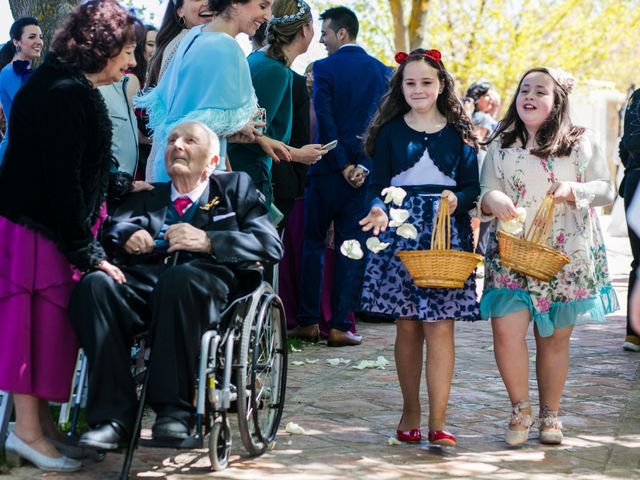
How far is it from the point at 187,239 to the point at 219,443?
86cm

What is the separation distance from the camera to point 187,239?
4.85 m

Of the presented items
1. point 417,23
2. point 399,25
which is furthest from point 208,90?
point 399,25

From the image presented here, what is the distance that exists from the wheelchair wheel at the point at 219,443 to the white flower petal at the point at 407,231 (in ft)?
3.79

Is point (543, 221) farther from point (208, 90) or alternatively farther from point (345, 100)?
point (345, 100)

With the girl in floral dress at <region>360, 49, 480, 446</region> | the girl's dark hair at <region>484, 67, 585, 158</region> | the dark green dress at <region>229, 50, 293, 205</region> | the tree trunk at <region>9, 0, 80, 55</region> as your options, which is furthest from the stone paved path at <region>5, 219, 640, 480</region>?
the tree trunk at <region>9, 0, 80, 55</region>

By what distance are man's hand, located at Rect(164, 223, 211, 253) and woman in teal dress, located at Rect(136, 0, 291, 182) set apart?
0.74 m

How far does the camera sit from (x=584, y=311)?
5453 millimetres

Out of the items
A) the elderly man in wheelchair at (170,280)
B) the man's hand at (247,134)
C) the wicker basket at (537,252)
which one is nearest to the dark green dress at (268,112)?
the man's hand at (247,134)

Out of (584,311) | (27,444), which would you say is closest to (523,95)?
(584,311)

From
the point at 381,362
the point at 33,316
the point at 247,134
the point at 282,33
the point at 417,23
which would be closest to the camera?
the point at 33,316

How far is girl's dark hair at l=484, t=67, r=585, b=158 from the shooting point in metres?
5.46

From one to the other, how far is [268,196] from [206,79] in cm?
125

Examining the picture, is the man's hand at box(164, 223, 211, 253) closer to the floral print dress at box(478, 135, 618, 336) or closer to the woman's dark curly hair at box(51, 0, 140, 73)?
the woman's dark curly hair at box(51, 0, 140, 73)

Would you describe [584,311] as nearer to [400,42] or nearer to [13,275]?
[13,275]
